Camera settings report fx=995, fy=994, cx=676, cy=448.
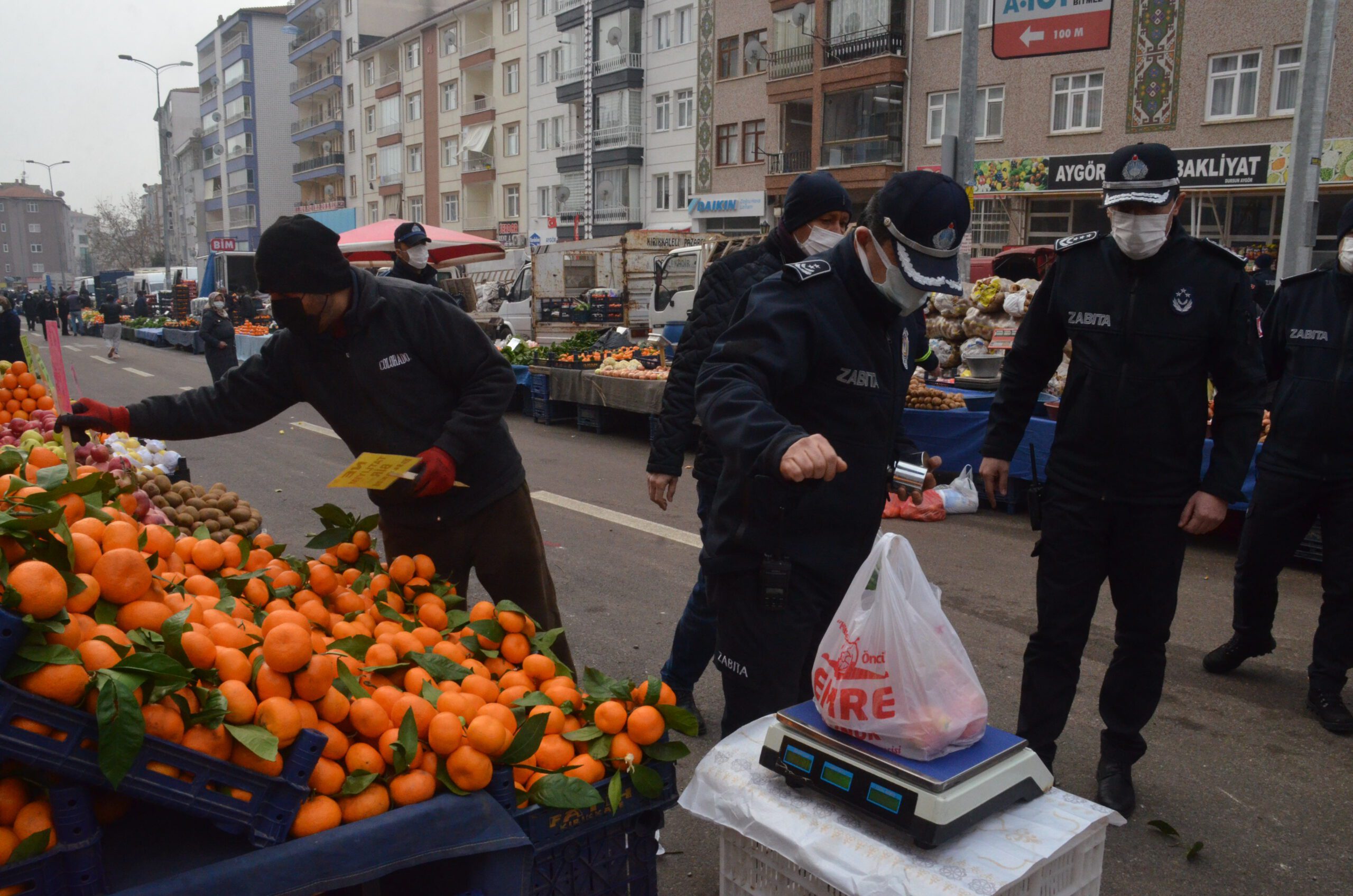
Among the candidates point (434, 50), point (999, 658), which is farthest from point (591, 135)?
point (999, 658)

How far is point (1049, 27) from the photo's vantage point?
9.55 m

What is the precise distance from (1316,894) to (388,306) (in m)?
3.52

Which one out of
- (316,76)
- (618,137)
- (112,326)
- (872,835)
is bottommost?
(112,326)

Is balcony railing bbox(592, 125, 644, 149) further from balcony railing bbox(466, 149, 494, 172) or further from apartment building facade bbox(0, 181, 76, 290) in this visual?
apartment building facade bbox(0, 181, 76, 290)

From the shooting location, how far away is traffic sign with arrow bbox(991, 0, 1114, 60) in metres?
9.23

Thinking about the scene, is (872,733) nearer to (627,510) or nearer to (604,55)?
(627,510)

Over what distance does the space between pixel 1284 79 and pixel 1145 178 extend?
24028mm

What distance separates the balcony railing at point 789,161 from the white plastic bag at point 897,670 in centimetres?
Result: 3255

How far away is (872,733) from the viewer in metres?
2.03

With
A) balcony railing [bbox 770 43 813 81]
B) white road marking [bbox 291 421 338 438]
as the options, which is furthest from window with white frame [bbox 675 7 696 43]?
white road marking [bbox 291 421 338 438]

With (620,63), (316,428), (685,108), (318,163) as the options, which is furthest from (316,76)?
(316,428)

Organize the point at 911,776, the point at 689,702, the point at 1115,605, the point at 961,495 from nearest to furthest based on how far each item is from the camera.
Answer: the point at 911,776
the point at 1115,605
the point at 689,702
the point at 961,495

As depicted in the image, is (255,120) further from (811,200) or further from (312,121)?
(811,200)

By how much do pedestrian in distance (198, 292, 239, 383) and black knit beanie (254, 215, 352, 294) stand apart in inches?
564
